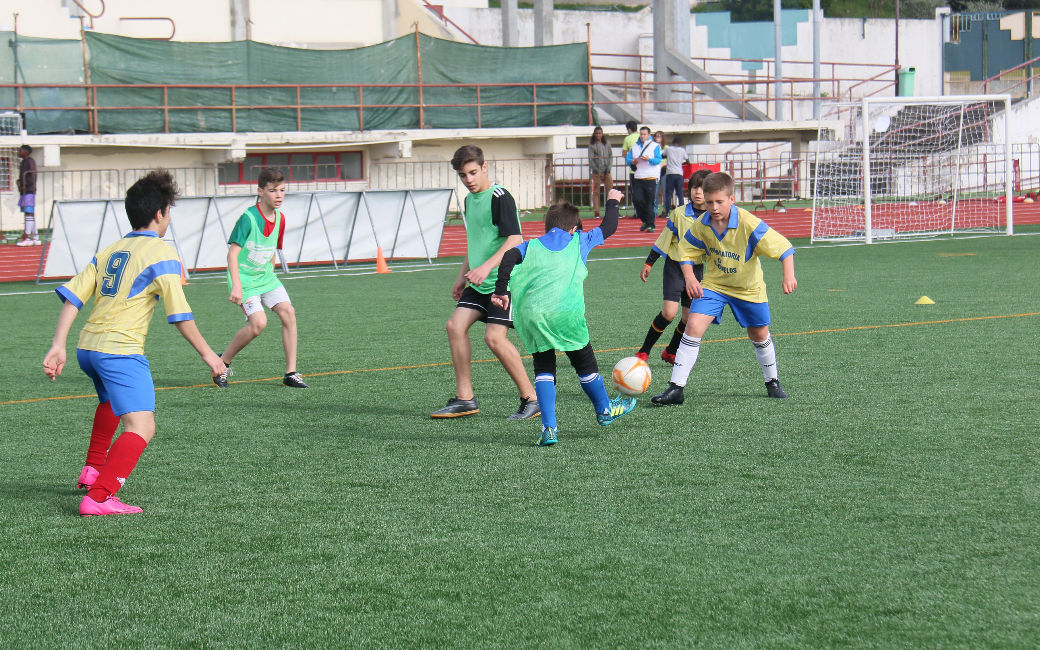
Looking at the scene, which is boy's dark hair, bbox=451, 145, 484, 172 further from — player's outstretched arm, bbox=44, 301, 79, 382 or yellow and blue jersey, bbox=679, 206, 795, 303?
player's outstretched arm, bbox=44, 301, 79, 382

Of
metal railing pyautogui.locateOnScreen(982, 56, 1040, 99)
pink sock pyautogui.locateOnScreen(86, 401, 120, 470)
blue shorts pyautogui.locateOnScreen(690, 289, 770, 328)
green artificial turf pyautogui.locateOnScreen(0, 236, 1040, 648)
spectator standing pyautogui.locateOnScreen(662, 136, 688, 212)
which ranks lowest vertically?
green artificial turf pyautogui.locateOnScreen(0, 236, 1040, 648)

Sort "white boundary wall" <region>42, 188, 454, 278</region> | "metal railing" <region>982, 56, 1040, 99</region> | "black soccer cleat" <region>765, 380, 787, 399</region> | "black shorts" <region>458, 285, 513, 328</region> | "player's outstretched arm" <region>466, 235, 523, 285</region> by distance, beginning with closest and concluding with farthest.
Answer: "player's outstretched arm" <region>466, 235, 523, 285</region>, "black shorts" <region>458, 285, 513, 328</region>, "black soccer cleat" <region>765, 380, 787, 399</region>, "white boundary wall" <region>42, 188, 454, 278</region>, "metal railing" <region>982, 56, 1040, 99</region>

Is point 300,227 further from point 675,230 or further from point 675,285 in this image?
point 675,230

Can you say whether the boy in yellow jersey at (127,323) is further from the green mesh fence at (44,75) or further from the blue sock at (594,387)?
the green mesh fence at (44,75)

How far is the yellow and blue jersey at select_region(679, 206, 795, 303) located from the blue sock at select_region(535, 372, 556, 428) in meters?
1.70

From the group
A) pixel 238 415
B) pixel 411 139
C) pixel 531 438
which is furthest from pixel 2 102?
pixel 531 438

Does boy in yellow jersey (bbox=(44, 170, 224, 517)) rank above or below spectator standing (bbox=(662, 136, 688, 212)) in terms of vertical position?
below

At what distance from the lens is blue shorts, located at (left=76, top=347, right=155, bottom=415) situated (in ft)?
16.8

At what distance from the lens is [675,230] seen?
885 cm

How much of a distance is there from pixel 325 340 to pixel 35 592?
6989 mm

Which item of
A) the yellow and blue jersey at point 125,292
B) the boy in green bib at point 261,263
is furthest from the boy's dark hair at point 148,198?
the boy in green bib at point 261,263

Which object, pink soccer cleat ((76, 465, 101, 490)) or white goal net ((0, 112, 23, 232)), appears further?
white goal net ((0, 112, 23, 232))

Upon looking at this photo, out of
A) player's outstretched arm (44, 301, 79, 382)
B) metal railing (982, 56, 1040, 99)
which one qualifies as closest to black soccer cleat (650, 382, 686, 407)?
player's outstretched arm (44, 301, 79, 382)

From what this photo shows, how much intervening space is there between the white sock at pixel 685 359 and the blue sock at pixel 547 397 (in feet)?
4.13
